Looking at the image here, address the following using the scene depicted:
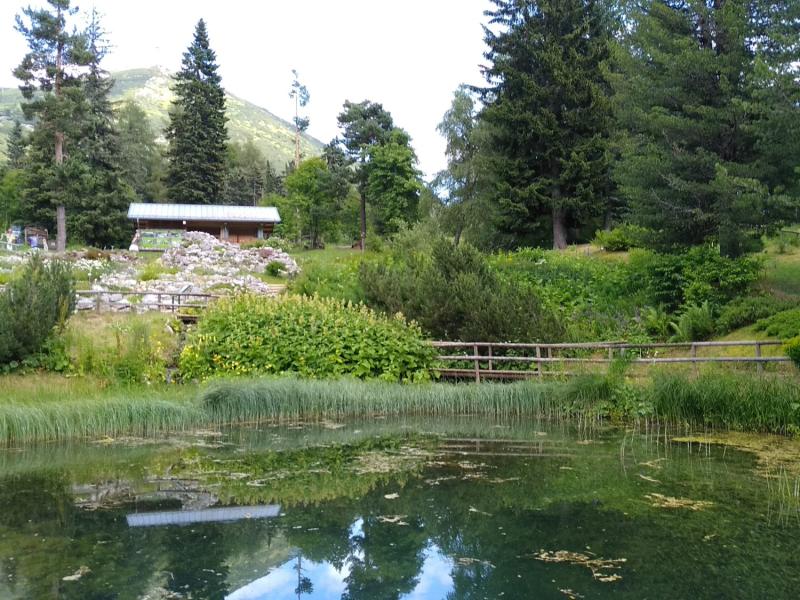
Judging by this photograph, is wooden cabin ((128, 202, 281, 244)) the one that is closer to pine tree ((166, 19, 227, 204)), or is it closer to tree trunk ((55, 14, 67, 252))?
tree trunk ((55, 14, 67, 252))

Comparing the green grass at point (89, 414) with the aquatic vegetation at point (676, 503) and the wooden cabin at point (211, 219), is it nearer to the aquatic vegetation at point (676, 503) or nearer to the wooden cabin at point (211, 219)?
the aquatic vegetation at point (676, 503)

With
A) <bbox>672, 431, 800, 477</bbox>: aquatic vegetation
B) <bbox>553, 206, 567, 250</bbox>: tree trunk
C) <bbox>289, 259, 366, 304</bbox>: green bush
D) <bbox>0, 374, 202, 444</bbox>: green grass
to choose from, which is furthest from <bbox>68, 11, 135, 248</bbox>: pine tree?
<bbox>672, 431, 800, 477</bbox>: aquatic vegetation

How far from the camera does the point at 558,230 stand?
31.2 meters

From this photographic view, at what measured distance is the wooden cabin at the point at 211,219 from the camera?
46325 millimetres

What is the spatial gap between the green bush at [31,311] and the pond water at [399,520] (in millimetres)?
4486

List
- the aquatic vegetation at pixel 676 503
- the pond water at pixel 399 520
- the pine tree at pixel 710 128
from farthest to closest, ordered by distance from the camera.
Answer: the pine tree at pixel 710 128
the aquatic vegetation at pixel 676 503
the pond water at pixel 399 520

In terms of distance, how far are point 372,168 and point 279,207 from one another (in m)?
12.6

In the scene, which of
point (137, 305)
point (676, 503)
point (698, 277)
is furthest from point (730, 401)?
point (137, 305)

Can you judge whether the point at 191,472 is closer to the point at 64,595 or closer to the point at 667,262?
the point at 64,595

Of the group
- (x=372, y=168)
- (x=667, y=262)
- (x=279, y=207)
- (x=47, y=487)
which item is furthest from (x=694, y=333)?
(x=279, y=207)

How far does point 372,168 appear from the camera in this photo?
50.4 metres

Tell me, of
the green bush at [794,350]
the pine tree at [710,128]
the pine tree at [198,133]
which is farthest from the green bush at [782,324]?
the pine tree at [198,133]

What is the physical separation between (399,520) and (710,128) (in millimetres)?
17225

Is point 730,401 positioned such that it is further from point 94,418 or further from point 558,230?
point 558,230
